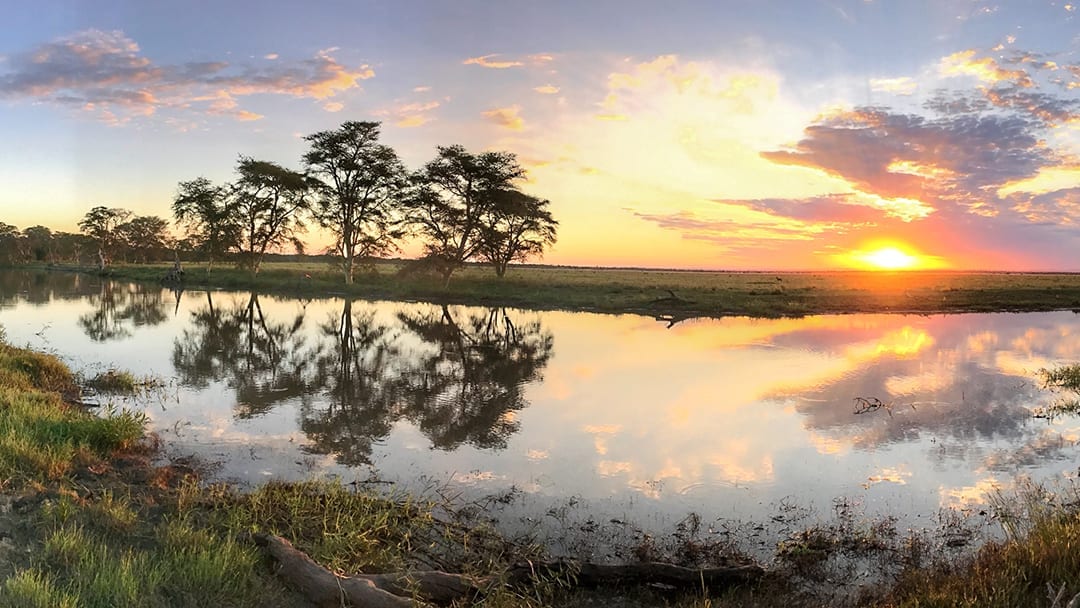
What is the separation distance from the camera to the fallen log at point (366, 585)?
3.96 metres

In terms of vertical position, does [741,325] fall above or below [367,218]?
below

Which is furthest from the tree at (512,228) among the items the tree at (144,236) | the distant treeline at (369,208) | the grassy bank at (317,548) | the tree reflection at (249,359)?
the tree at (144,236)

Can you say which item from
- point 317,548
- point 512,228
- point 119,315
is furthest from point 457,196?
point 317,548

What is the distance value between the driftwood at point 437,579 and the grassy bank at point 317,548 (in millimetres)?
87

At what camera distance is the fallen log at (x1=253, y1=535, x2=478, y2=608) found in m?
3.96

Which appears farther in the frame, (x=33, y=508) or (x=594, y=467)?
(x=594, y=467)

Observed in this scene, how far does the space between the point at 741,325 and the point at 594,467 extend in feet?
69.9

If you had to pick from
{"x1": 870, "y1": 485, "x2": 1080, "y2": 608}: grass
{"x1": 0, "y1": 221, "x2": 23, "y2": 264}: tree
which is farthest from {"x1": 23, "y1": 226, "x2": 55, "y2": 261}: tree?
{"x1": 870, "y1": 485, "x2": 1080, "y2": 608}: grass

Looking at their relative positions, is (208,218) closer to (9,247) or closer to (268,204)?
(268,204)

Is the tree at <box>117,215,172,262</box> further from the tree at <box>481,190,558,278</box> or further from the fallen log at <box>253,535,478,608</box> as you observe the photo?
the fallen log at <box>253,535,478,608</box>

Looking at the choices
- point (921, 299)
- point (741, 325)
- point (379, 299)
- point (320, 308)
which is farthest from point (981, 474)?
point (921, 299)

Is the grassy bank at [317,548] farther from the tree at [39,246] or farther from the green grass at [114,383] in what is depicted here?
the tree at [39,246]

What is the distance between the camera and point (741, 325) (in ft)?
89.7

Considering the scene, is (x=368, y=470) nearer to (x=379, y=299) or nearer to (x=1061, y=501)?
(x=1061, y=501)
